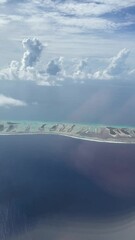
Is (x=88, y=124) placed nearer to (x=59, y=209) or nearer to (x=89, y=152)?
(x=89, y=152)

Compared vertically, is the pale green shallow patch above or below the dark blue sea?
above

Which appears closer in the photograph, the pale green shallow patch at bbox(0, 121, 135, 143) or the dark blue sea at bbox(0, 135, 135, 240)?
the dark blue sea at bbox(0, 135, 135, 240)

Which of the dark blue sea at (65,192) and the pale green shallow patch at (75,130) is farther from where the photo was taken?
the pale green shallow patch at (75,130)

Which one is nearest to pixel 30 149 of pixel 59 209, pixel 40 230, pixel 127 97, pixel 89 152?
pixel 89 152

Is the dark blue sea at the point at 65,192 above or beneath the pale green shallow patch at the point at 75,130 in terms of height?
beneath
